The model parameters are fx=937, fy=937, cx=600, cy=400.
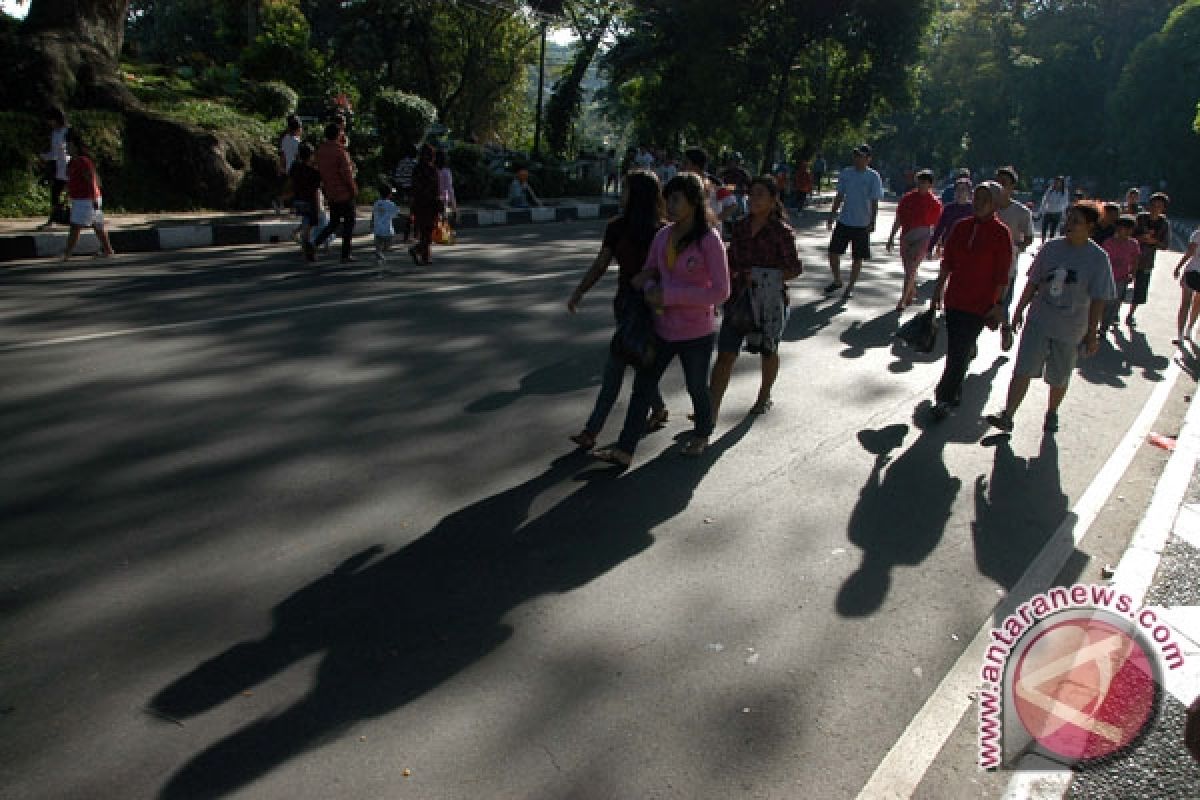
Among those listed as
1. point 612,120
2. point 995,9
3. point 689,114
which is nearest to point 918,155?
point 995,9

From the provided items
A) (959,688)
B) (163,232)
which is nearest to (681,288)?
(959,688)

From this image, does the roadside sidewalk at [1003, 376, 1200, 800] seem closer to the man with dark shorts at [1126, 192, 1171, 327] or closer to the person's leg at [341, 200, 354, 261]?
the man with dark shorts at [1126, 192, 1171, 327]

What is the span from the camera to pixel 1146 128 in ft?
153

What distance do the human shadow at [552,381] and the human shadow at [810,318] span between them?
2380 millimetres

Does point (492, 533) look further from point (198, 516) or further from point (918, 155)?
point (918, 155)

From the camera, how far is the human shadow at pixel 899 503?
13.7 ft

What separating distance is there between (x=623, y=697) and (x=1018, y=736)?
135cm

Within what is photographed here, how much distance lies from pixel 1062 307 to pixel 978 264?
61cm

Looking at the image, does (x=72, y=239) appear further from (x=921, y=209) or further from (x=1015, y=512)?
(x=1015, y=512)

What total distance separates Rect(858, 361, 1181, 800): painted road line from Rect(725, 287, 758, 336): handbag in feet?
7.05

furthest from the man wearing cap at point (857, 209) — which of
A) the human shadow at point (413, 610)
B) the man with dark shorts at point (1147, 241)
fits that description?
the human shadow at point (413, 610)

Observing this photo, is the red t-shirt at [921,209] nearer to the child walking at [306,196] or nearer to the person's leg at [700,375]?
the person's leg at [700,375]

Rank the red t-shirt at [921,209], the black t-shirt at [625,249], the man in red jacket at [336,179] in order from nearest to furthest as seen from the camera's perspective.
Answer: the black t-shirt at [625,249] < the red t-shirt at [921,209] < the man in red jacket at [336,179]

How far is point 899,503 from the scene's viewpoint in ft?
16.8
